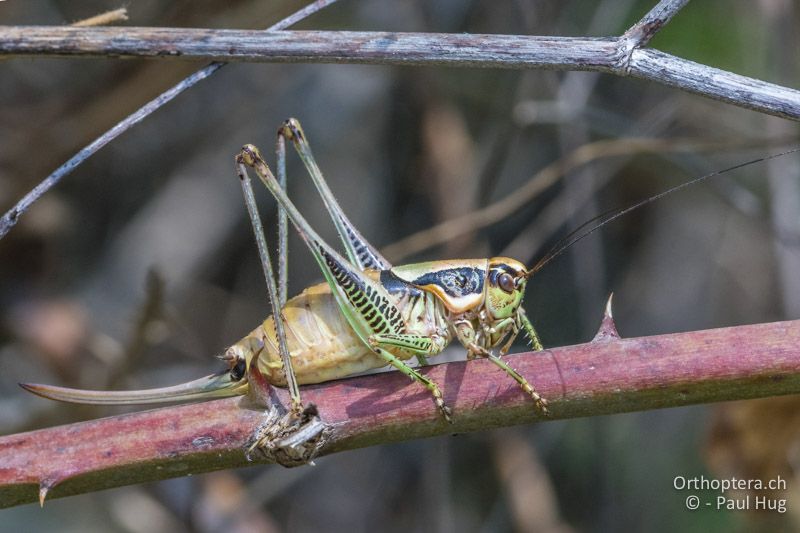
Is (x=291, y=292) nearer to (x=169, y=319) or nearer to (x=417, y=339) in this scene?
(x=169, y=319)

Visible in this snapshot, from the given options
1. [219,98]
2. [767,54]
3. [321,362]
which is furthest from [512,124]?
[321,362]

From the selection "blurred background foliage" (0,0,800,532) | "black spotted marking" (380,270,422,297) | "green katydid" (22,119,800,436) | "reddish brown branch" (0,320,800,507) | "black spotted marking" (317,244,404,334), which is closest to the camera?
"reddish brown branch" (0,320,800,507)

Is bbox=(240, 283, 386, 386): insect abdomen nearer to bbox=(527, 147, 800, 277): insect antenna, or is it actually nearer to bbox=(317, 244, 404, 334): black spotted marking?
bbox=(317, 244, 404, 334): black spotted marking

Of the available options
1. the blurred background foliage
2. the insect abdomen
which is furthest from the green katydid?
the blurred background foliage

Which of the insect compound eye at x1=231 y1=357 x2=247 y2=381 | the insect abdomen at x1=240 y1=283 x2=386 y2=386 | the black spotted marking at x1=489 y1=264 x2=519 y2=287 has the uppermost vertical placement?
the black spotted marking at x1=489 y1=264 x2=519 y2=287

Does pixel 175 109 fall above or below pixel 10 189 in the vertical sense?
above

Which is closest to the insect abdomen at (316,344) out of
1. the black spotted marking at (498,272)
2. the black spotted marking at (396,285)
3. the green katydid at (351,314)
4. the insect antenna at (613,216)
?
the green katydid at (351,314)

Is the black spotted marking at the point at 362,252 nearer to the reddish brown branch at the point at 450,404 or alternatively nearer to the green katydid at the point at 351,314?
the green katydid at the point at 351,314
